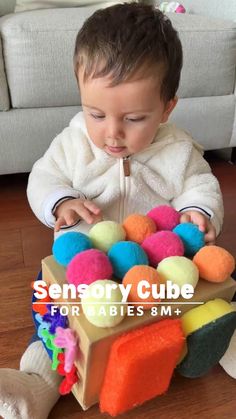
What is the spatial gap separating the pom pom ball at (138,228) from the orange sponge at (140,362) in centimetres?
12

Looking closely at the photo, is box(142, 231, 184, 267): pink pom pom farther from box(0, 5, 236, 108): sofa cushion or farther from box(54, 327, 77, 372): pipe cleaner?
box(0, 5, 236, 108): sofa cushion

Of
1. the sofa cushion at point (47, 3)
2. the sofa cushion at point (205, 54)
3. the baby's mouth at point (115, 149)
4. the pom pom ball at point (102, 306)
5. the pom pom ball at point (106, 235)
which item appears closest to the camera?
the pom pom ball at point (102, 306)

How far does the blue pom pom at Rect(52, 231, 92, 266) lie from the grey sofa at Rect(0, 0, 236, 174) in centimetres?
56

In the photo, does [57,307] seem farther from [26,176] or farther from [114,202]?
[26,176]

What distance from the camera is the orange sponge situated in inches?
17.5

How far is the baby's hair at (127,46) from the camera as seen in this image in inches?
21.3

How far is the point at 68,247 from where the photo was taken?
0.50 metres

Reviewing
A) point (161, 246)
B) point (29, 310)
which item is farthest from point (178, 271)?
point (29, 310)

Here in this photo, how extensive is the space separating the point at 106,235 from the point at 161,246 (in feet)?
0.24

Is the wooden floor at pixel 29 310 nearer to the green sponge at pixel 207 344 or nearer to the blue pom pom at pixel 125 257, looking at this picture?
the green sponge at pixel 207 344

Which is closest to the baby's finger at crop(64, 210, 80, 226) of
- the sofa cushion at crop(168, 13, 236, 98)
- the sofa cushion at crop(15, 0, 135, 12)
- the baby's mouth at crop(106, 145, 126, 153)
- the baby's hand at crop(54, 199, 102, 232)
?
the baby's hand at crop(54, 199, 102, 232)

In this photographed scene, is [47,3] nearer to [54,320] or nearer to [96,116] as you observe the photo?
[96,116]

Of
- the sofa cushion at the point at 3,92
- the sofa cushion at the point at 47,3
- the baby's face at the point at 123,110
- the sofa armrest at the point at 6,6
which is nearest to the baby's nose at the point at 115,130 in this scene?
the baby's face at the point at 123,110

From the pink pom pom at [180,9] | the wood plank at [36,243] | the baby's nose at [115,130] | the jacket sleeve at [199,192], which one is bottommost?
the wood plank at [36,243]
